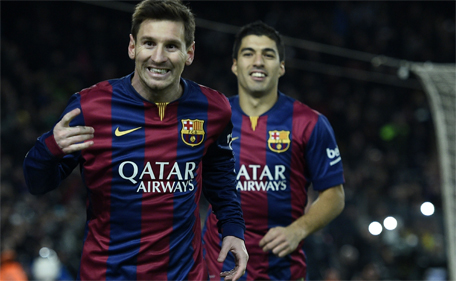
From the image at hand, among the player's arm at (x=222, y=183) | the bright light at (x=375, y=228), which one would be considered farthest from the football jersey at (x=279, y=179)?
the bright light at (x=375, y=228)

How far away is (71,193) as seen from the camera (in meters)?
9.19

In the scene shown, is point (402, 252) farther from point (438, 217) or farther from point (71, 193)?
point (71, 193)

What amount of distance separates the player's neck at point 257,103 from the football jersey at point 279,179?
17 cm

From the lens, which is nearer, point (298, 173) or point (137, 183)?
point (137, 183)

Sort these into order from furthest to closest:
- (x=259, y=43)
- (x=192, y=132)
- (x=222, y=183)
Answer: (x=259, y=43), (x=222, y=183), (x=192, y=132)

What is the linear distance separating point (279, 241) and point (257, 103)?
98cm

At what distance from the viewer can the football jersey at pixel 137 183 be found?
2457mm

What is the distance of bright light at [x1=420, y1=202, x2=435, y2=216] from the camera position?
9812 mm

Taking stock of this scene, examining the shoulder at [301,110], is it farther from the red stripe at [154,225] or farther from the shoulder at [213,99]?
the red stripe at [154,225]

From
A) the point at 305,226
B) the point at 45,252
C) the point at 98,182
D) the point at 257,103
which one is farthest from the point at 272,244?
the point at 45,252

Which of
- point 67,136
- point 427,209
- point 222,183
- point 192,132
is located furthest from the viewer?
point 427,209

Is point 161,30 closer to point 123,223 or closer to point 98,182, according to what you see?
point 98,182

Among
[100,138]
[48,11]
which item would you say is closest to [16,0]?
[48,11]

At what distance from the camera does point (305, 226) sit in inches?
138
